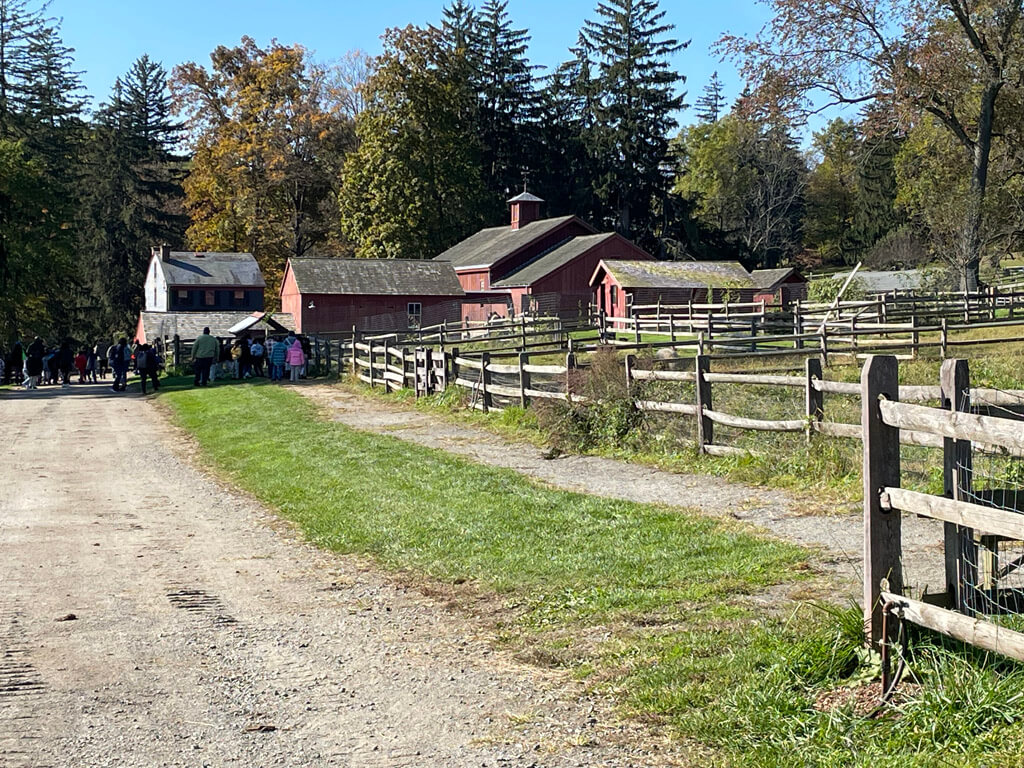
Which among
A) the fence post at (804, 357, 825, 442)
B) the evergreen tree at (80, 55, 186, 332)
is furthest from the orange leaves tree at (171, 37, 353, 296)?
the fence post at (804, 357, 825, 442)

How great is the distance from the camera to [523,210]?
73938 millimetres

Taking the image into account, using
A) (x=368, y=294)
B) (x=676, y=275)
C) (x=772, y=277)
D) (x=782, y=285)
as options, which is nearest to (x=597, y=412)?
(x=676, y=275)

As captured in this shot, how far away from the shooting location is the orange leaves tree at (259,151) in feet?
251

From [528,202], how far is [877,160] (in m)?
33.1

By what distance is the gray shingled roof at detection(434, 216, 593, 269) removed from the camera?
6706 centimetres

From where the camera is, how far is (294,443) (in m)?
18.2

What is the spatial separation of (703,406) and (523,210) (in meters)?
61.2

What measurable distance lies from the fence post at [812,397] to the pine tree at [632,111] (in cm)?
7167

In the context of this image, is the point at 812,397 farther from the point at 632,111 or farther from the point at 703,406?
the point at 632,111

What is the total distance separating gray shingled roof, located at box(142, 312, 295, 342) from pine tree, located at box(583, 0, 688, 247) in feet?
102

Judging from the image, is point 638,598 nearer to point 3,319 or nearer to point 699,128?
point 3,319

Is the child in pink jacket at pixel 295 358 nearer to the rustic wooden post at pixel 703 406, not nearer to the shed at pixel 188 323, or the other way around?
the rustic wooden post at pixel 703 406

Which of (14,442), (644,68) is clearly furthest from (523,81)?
(14,442)

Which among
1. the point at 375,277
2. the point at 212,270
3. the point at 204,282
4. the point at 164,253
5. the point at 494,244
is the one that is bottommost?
the point at 375,277
